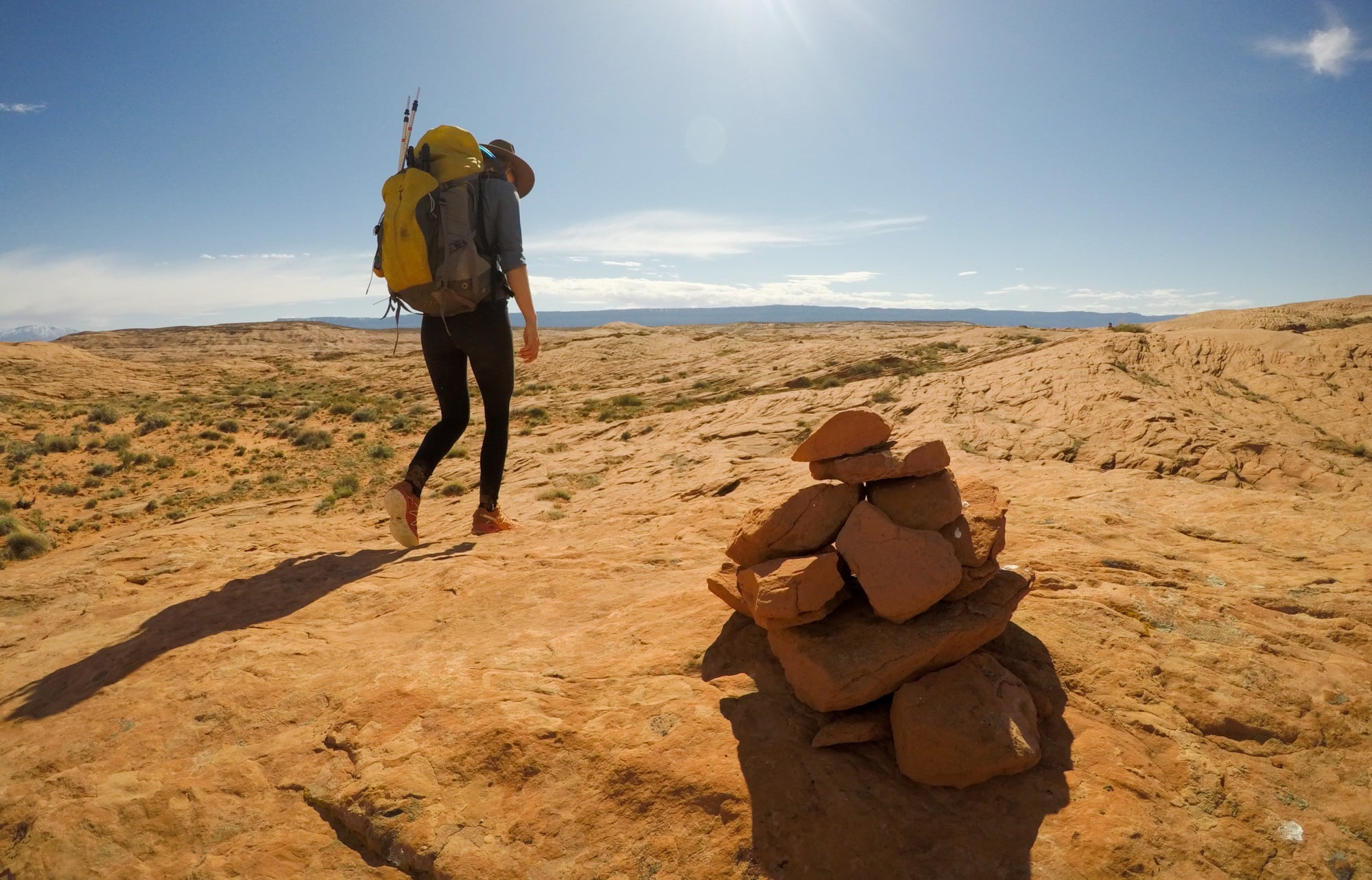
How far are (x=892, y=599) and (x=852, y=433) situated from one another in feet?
2.82

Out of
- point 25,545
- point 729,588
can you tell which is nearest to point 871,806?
point 729,588

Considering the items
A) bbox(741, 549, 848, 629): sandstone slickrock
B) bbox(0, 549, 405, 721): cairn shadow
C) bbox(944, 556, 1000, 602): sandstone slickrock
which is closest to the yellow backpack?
bbox(0, 549, 405, 721): cairn shadow

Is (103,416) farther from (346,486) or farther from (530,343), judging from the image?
(530,343)

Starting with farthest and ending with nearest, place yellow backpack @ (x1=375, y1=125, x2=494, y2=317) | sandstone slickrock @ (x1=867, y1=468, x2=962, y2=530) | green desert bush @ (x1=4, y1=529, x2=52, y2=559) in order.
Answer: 1. green desert bush @ (x1=4, y1=529, x2=52, y2=559)
2. yellow backpack @ (x1=375, y1=125, x2=494, y2=317)
3. sandstone slickrock @ (x1=867, y1=468, x2=962, y2=530)

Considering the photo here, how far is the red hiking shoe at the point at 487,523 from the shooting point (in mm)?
5988

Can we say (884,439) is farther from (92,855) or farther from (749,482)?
(749,482)

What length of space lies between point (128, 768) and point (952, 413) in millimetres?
8615

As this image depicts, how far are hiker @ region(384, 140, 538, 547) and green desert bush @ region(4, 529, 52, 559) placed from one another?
7.44 m

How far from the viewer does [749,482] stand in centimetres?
712

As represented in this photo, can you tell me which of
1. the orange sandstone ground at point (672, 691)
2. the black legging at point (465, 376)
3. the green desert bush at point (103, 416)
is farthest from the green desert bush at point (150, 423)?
the black legging at point (465, 376)

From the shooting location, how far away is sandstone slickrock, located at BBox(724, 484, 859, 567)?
315 centimetres

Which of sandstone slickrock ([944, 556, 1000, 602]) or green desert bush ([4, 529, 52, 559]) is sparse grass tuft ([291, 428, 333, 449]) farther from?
sandstone slickrock ([944, 556, 1000, 602])

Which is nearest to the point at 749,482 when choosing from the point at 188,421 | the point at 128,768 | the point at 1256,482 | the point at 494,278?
the point at 494,278

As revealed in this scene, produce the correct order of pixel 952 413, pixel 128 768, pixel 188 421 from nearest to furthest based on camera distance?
pixel 128 768, pixel 952 413, pixel 188 421
